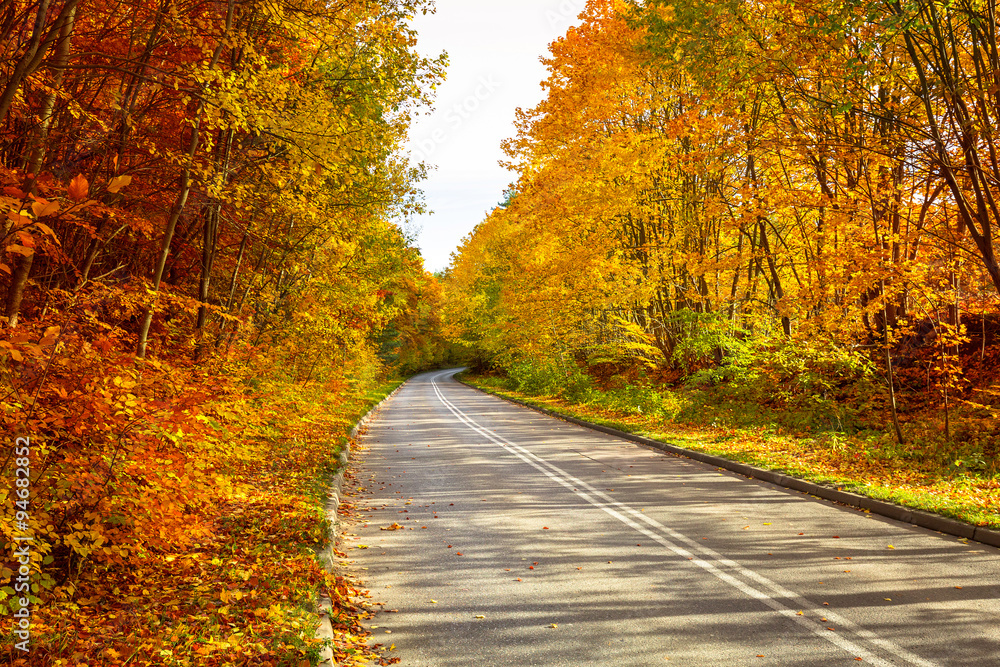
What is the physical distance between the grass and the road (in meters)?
0.86

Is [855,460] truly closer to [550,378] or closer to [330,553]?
[330,553]

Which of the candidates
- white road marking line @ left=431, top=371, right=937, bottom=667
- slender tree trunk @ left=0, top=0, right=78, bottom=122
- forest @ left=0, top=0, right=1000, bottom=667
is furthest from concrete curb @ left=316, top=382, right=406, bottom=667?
slender tree trunk @ left=0, top=0, right=78, bottom=122

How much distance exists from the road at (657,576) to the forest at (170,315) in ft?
2.93

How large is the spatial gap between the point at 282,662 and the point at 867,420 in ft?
46.0

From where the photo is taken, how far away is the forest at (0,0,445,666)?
466cm

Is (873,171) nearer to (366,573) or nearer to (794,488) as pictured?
(794,488)

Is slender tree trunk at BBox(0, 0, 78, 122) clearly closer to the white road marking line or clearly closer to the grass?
the white road marking line

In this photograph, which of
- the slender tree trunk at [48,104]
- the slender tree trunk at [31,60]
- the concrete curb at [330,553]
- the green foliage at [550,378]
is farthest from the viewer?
the green foliage at [550,378]

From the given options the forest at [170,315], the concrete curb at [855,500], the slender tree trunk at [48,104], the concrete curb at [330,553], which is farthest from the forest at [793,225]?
the slender tree trunk at [48,104]

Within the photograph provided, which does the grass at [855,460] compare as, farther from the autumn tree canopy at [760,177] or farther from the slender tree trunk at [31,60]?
the slender tree trunk at [31,60]

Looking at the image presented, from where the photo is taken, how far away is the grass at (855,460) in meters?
8.81

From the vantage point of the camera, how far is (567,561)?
6.61 m

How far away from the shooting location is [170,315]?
12844 mm

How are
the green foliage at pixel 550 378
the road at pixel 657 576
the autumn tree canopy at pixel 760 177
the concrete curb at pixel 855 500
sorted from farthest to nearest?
the green foliage at pixel 550 378, the autumn tree canopy at pixel 760 177, the concrete curb at pixel 855 500, the road at pixel 657 576
